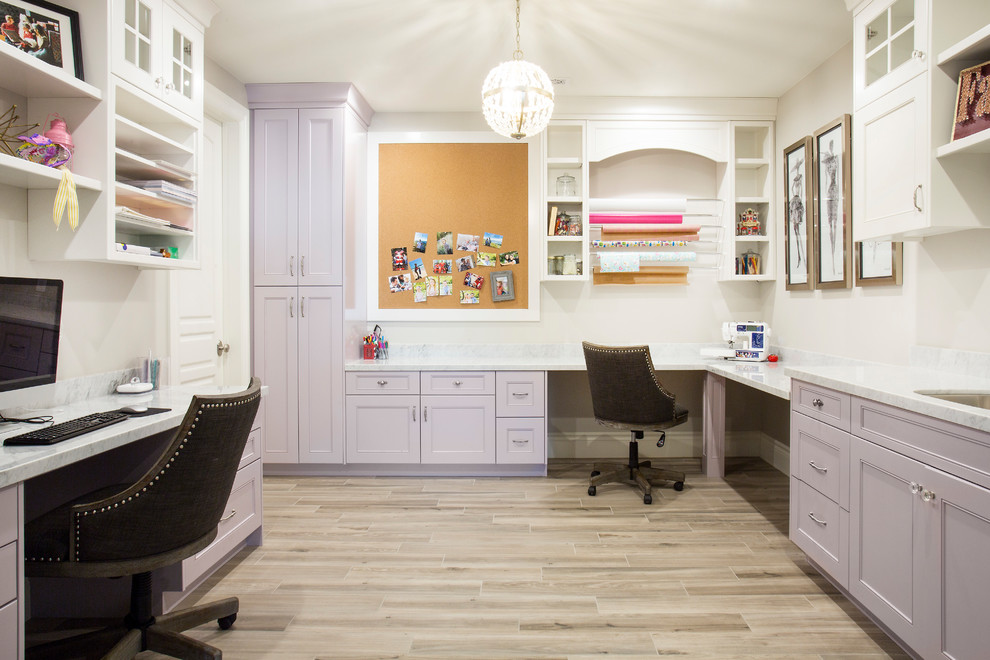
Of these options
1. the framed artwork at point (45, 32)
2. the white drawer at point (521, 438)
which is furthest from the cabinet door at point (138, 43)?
the white drawer at point (521, 438)

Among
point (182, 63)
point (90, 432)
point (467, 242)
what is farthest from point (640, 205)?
point (90, 432)

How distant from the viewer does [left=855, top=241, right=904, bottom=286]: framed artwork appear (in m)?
2.75

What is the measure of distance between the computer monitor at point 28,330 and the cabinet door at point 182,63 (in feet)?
3.43

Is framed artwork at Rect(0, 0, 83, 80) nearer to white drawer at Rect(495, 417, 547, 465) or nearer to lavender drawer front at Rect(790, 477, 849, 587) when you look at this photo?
white drawer at Rect(495, 417, 547, 465)

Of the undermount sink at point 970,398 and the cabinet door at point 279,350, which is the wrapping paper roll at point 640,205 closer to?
the cabinet door at point 279,350

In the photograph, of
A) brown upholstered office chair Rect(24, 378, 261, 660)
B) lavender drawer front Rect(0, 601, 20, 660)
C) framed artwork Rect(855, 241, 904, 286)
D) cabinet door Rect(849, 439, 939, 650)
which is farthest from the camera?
framed artwork Rect(855, 241, 904, 286)

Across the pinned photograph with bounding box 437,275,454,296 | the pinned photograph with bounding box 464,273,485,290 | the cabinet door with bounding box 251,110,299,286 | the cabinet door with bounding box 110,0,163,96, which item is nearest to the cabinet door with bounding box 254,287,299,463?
the cabinet door with bounding box 251,110,299,286

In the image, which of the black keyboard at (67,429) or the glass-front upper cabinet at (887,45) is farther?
the glass-front upper cabinet at (887,45)

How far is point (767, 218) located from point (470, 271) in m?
2.26

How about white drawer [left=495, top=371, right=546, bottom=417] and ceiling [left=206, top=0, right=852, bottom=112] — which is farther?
white drawer [left=495, top=371, right=546, bottom=417]

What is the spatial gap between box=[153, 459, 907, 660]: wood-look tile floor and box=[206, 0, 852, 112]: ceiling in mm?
2692

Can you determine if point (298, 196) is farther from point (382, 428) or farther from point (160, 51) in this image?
→ point (382, 428)

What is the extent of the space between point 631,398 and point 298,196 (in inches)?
102

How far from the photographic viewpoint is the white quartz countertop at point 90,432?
1.40 metres
